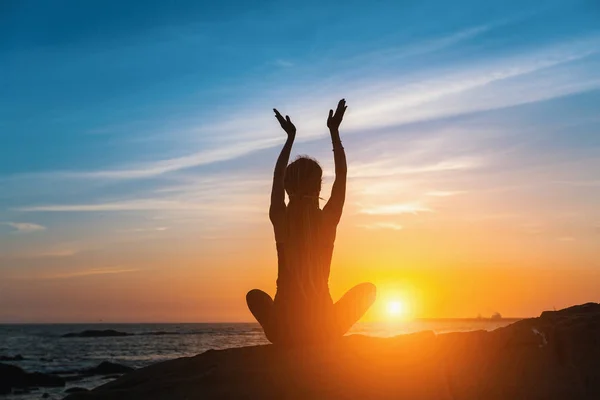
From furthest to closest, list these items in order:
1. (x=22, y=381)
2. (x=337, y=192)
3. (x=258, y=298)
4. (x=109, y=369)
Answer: (x=109, y=369), (x=22, y=381), (x=258, y=298), (x=337, y=192)

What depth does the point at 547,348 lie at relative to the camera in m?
5.24

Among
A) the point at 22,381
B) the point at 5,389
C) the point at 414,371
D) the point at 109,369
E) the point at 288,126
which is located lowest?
the point at 5,389

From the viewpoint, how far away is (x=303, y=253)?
5.59 metres

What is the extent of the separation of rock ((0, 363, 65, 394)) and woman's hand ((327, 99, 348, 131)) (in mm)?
27652

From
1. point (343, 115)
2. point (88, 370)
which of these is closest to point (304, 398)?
point (343, 115)

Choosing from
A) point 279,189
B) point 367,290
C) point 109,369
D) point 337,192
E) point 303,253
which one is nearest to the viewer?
point 279,189

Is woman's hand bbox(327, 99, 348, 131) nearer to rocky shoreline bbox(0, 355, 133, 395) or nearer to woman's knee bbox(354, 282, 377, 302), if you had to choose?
woman's knee bbox(354, 282, 377, 302)

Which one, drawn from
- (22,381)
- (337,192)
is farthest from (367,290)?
(22,381)

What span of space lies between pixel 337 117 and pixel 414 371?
240cm

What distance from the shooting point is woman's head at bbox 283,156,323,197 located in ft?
18.6

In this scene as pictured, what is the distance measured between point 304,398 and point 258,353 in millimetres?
885

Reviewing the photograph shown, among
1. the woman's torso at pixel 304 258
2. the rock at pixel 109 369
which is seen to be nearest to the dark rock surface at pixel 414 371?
the woman's torso at pixel 304 258

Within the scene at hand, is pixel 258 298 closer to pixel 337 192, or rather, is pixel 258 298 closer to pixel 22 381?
pixel 337 192

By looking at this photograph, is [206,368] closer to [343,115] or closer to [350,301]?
[350,301]
